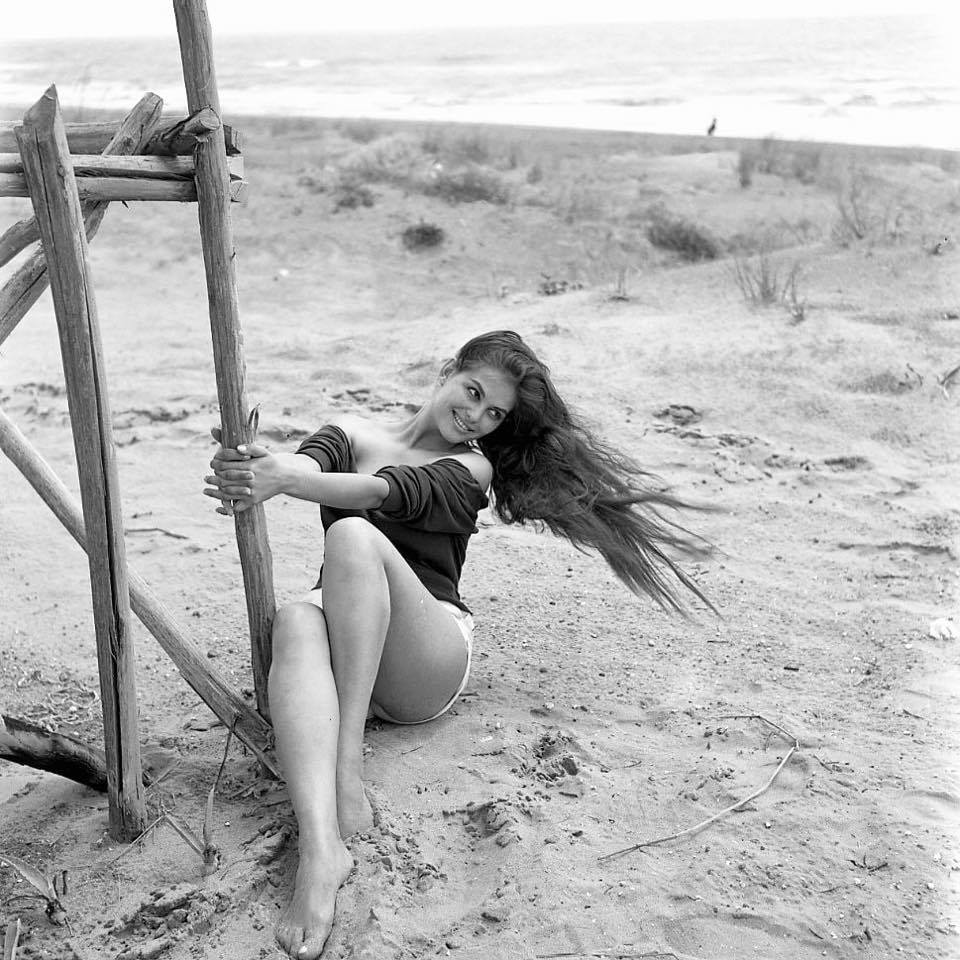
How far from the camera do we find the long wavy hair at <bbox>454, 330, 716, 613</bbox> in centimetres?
265

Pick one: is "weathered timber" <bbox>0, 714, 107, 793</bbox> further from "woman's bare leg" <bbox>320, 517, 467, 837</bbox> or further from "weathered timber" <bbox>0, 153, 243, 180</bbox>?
"weathered timber" <bbox>0, 153, 243, 180</bbox>

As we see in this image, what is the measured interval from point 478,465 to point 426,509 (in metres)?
0.26

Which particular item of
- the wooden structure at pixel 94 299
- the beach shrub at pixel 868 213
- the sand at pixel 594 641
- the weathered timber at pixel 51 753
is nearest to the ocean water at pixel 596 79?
the beach shrub at pixel 868 213

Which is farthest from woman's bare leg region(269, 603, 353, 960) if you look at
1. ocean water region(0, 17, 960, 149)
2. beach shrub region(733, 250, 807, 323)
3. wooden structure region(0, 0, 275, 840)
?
ocean water region(0, 17, 960, 149)

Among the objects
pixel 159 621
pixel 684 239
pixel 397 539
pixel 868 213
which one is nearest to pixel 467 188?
pixel 684 239

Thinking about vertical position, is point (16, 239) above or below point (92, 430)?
above

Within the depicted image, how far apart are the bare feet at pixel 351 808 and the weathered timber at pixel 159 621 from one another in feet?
0.84

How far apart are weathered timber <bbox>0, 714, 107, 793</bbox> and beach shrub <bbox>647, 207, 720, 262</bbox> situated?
21.1 feet

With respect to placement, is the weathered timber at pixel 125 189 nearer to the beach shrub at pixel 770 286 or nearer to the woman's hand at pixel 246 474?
the woman's hand at pixel 246 474

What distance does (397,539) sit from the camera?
2562 millimetres

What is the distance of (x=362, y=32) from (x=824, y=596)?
54960mm

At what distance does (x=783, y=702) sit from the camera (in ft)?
9.23

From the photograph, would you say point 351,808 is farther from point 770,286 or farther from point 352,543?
point 770,286

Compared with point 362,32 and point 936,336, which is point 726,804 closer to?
point 936,336
